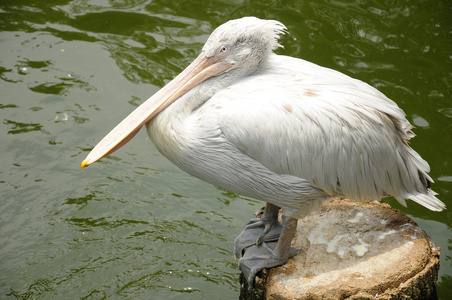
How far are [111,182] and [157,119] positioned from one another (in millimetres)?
1754

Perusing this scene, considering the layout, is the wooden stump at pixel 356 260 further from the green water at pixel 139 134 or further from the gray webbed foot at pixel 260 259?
the green water at pixel 139 134

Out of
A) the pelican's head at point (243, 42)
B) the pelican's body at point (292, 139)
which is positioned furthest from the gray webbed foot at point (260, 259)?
the pelican's head at point (243, 42)

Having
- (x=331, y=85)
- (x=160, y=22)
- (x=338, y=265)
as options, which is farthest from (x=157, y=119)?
(x=160, y=22)

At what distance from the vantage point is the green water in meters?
4.03

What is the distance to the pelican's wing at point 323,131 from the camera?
292cm

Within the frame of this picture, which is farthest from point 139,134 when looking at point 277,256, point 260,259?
point 277,256

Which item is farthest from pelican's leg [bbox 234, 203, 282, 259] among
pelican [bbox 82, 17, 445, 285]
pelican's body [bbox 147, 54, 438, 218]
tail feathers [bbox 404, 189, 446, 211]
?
tail feathers [bbox 404, 189, 446, 211]

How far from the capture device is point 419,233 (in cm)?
327

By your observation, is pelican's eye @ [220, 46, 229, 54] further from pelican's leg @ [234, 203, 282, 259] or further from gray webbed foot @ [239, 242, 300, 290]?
gray webbed foot @ [239, 242, 300, 290]

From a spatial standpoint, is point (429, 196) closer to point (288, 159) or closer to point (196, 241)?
point (288, 159)

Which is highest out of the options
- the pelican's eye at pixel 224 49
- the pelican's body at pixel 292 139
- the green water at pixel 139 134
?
the pelican's eye at pixel 224 49

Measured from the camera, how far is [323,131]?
116 inches

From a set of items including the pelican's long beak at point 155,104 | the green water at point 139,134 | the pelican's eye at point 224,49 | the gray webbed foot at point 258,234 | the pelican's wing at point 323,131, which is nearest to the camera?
the pelican's wing at point 323,131

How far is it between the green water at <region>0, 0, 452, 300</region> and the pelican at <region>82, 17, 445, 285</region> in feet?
3.89
